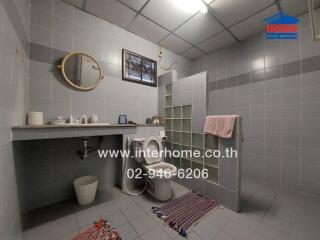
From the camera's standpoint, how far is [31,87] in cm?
156

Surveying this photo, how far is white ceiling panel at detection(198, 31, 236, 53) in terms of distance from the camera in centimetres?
244

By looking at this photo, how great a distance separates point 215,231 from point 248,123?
1.84 meters

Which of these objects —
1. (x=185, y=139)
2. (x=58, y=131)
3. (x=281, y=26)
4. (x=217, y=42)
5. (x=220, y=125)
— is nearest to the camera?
(x=58, y=131)

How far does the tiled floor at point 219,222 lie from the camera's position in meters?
1.27

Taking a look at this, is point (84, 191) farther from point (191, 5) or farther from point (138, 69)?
point (191, 5)

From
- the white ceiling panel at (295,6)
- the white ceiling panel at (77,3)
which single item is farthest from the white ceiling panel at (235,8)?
the white ceiling panel at (77,3)

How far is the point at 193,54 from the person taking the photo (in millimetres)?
3090

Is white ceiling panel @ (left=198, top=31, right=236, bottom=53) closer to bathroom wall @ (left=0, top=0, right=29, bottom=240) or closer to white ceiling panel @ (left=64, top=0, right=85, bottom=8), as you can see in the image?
white ceiling panel @ (left=64, top=0, right=85, bottom=8)

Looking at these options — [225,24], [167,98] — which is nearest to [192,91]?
[167,98]

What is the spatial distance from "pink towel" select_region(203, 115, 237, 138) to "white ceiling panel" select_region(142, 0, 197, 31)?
1439 millimetres

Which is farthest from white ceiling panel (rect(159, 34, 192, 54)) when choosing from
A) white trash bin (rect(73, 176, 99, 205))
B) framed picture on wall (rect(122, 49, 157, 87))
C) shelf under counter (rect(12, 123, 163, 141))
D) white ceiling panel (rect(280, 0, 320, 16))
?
white trash bin (rect(73, 176, 99, 205))

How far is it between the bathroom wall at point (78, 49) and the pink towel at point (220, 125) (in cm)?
112

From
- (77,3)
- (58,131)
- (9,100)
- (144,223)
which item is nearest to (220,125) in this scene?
(144,223)

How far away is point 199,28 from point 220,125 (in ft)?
5.11
